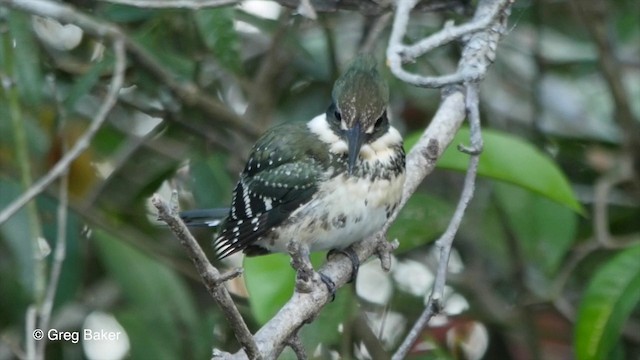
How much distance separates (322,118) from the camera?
116 inches

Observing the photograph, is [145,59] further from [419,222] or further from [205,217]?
[419,222]

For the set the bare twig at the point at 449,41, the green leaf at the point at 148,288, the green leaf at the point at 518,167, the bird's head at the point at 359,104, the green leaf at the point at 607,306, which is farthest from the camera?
the green leaf at the point at 148,288

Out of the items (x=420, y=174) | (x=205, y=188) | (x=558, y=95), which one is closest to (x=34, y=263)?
(x=205, y=188)

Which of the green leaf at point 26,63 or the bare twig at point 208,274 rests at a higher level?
the bare twig at point 208,274

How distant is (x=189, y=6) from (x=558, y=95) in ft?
7.73

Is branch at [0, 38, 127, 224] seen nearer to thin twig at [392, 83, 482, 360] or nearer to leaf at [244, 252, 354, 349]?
leaf at [244, 252, 354, 349]

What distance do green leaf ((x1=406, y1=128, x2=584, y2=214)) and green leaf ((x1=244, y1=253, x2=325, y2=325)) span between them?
1.45 ft

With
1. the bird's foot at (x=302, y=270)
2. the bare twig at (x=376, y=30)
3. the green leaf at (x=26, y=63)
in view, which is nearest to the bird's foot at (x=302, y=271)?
the bird's foot at (x=302, y=270)

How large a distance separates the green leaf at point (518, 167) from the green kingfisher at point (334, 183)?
0.87 ft

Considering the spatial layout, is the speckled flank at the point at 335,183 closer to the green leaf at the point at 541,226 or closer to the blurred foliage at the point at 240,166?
the blurred foliage at the point at 240,166

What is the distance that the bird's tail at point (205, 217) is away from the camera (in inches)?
124

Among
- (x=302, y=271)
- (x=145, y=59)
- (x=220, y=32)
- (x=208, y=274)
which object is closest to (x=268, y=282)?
(x=220, y=32)

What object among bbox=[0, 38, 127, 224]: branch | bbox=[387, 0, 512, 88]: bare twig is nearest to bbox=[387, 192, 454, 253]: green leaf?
bbox=[387, 0, 512, 88]: bare twig

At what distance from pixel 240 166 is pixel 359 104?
3.70 ft
